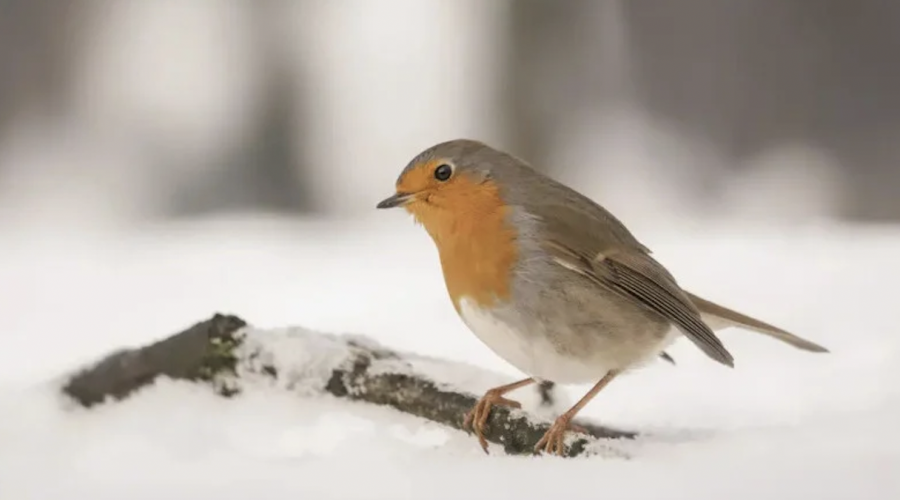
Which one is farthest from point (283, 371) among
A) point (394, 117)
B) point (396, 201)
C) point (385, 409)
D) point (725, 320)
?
point (394, 117)

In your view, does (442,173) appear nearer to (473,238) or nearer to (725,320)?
(473,238)

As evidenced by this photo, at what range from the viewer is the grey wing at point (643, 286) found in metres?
0.93

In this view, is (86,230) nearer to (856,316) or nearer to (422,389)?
(422,389)

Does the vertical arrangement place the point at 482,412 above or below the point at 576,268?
below

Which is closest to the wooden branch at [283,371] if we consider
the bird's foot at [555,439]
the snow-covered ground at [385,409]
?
the snow-covered ground at [385,409]

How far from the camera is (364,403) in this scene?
38.9 inches

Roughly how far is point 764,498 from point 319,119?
5.46 feet

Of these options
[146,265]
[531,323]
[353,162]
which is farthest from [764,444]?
[353,162]

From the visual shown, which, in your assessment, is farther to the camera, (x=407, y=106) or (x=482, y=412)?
(x=407, y=106)

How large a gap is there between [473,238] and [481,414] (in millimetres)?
185

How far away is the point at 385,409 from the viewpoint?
38.5 inches

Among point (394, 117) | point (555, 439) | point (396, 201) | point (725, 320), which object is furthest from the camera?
point (394, 117)

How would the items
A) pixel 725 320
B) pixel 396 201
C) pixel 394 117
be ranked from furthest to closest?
pixel 394 117, pixel 725 320, pixel 396 201

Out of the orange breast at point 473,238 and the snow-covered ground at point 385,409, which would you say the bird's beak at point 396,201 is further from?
the snow-covered ground at point 385,409
